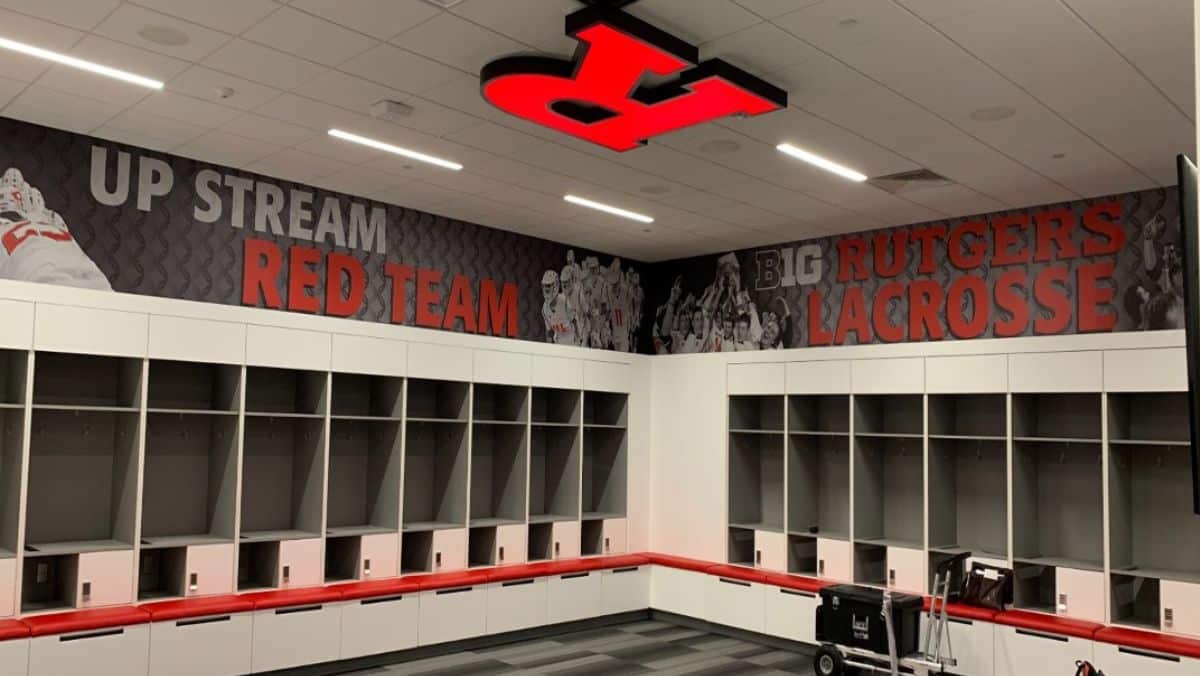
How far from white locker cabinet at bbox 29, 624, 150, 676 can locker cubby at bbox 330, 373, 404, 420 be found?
226 centimetres

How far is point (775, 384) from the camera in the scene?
8500mm

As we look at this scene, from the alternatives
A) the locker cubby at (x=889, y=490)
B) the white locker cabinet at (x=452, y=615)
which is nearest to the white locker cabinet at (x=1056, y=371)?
the locker cubby at (x=889, y=490)

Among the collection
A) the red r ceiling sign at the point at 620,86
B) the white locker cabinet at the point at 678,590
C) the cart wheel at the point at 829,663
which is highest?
the red r ceiling sign at the point at 620,86

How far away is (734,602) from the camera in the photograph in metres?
8.36

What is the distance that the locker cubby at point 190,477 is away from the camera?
662 centimetres

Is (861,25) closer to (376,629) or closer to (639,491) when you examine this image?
(376,629)

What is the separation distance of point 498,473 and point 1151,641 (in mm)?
5202

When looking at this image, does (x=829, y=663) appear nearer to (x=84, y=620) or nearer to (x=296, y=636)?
(x=296, y=636)

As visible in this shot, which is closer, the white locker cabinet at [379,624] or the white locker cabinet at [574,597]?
the white locker cabinet at [379,624]

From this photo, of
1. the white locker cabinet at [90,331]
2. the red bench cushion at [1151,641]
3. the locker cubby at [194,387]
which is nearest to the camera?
the white locker cabinet at [90,331]

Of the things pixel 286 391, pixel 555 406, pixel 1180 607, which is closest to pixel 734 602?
pixel 555 406

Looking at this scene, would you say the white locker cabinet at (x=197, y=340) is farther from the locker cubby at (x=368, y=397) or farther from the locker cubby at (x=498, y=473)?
the locker cubby at (x=498, y=473)

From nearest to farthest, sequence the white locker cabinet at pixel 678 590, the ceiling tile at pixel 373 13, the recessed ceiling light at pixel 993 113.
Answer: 1. the ceiling tile at pixel 373 13
2. the recessed ceiling light at pixel 993 113
3. the white locker cabinet at pixel 678 590

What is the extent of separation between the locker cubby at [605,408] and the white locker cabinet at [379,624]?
283 cm
